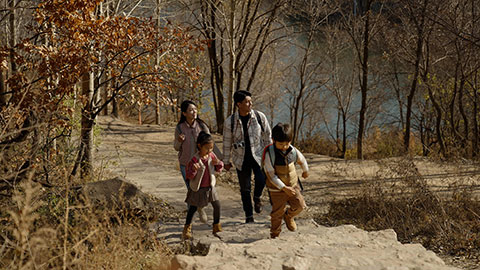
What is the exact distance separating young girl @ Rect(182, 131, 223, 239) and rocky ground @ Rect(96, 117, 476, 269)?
47 cm

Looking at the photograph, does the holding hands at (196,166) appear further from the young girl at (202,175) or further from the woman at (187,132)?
the woman at (187,132)

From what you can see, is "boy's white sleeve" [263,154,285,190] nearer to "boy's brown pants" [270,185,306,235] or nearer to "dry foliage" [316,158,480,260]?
"boy's brown pants" [270,185,306,235]

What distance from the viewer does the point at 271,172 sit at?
5.32 m

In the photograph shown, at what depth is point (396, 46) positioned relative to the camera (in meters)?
18.0

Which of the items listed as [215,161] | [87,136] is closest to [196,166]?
[215,161]

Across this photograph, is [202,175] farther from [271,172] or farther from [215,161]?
[271,172]

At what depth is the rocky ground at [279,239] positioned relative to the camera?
404 cm

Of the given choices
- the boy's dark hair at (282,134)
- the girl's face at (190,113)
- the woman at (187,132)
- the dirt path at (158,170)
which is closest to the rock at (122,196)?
the dirt path at (158,170)

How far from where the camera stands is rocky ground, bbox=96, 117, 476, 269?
4.04 m

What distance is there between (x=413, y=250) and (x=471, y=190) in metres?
4.13

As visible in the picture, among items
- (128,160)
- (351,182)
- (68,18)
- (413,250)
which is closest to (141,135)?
(128,160)

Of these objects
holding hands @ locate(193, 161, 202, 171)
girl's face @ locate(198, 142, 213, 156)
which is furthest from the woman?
holding hands @ locate(193, 161, 202, 171)

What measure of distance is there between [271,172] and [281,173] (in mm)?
136

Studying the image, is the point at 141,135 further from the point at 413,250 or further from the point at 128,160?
the point at 413,250
